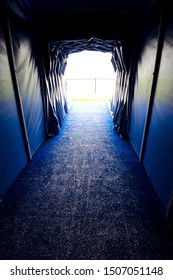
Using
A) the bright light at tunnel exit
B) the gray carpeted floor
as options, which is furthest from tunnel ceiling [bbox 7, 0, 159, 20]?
the bright light at tunnel exit

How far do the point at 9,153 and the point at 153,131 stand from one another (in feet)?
6.33

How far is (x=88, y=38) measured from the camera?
2.63m

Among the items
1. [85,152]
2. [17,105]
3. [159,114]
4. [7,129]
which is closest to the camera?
[159,114]

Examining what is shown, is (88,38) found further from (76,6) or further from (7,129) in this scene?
(7,129)

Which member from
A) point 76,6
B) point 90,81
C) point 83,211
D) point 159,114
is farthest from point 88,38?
point 90,81

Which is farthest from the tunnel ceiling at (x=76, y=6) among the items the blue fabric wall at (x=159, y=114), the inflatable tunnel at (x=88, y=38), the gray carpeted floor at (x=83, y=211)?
the gray carpeted floor at (x=83, y=211)

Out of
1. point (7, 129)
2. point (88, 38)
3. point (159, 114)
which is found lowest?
point (7, 129)

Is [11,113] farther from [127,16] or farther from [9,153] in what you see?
[127,16]

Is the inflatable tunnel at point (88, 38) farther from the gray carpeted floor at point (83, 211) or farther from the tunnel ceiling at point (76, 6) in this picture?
the gray carpeted floor at point (83, 211)

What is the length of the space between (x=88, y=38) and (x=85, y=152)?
203 cm

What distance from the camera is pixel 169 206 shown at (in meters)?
1.51

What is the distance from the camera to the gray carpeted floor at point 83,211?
1.30 m

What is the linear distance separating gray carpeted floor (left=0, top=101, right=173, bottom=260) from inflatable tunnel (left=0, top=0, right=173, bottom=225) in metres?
0.21

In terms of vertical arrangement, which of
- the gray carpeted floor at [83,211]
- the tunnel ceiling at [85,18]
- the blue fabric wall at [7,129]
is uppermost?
the tunnel ceiling at [85,18]
